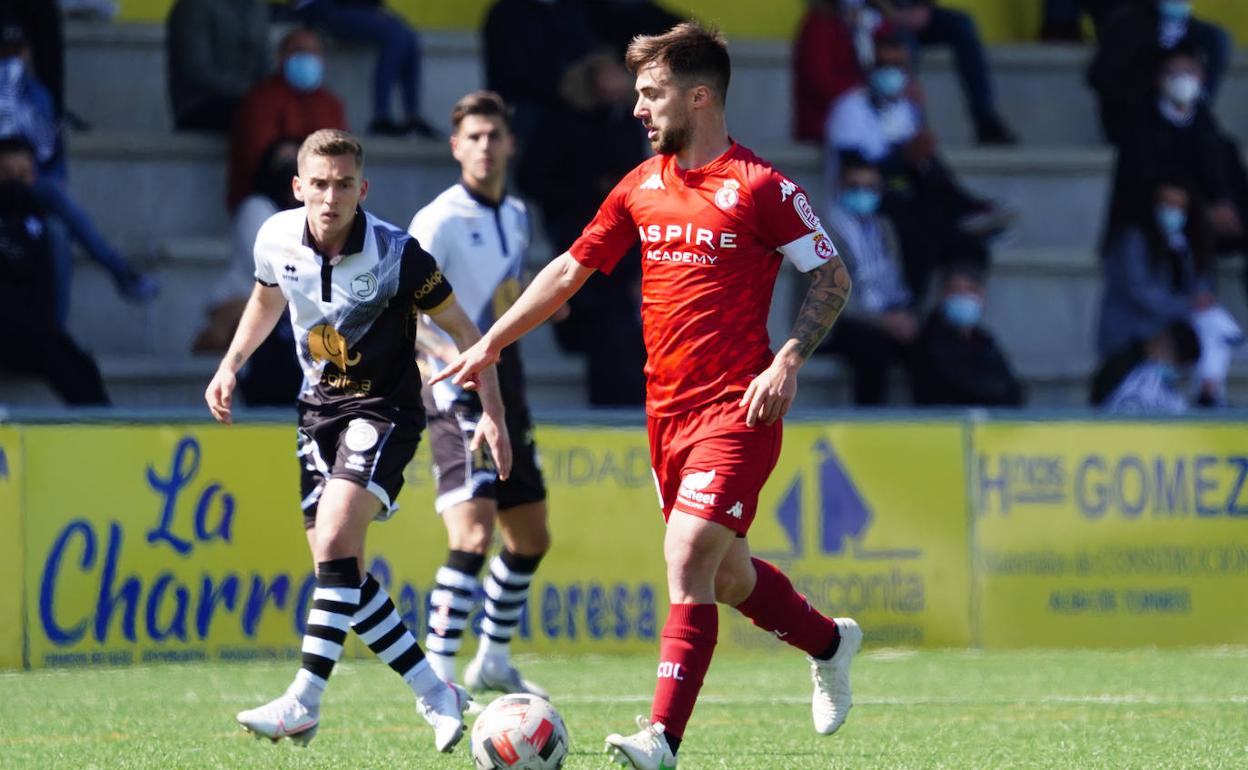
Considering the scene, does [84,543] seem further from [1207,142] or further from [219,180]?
[1207,142]

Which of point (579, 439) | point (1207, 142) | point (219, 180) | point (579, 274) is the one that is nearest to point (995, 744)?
point (579, 274)

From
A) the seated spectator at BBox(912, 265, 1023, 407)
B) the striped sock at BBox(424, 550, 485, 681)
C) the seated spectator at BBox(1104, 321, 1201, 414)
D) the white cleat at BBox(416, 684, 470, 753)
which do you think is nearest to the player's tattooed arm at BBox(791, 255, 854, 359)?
the white cleat at BBox(416, 684, 470, 753)

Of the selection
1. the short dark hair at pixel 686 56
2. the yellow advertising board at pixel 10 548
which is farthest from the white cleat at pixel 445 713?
the yellow advertising board at pixel 10 548

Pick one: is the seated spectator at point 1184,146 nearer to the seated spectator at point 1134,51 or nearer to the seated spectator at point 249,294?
the seated spectator at point 1134,51

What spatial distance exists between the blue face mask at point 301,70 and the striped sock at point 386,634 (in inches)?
276

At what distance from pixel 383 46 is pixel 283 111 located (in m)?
1.59

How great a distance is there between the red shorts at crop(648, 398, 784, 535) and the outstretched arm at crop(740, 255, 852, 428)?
10 cm

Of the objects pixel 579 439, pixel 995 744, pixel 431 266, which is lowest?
pixel 579 439

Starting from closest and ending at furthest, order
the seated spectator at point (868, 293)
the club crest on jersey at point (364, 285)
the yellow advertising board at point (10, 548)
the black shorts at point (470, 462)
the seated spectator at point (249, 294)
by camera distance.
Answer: the club crest on jersey at point (364, 285) < the black shorts at point (470, 462) < the yellow advertising board at point (10, 548) < the seated spectator at point (249, 294) < the seated spectator at point (868, 293)

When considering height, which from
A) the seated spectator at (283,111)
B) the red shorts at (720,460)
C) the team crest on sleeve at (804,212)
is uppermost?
the team crest on sleeve at (804,212)

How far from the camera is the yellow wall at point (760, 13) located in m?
17.3

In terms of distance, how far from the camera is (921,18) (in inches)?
650

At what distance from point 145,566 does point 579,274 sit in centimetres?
474

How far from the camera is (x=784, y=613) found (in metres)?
6.86
